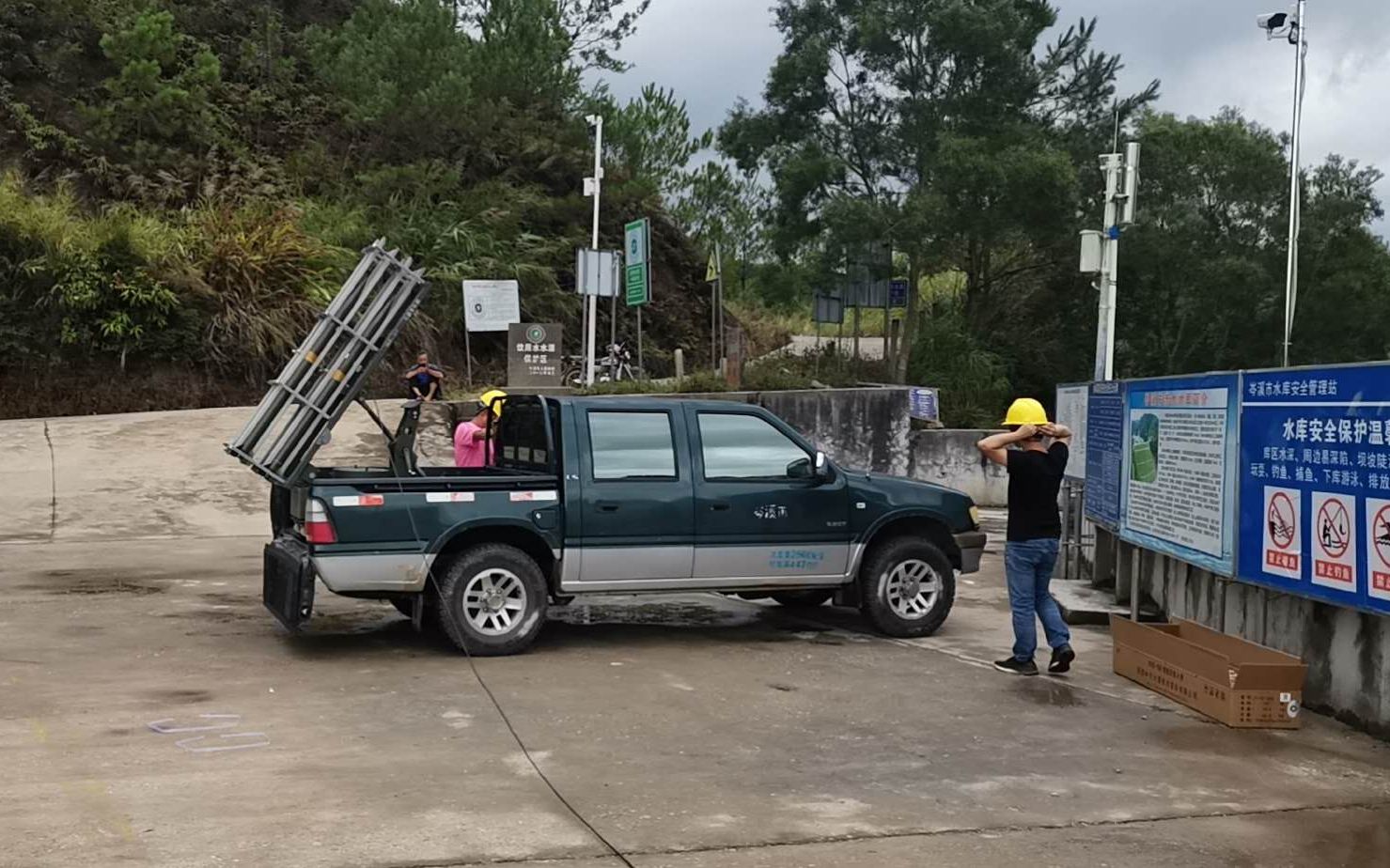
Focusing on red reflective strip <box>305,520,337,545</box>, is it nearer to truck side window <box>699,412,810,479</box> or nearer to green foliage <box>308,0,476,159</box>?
truck side window <box>699,412,810,479</box>

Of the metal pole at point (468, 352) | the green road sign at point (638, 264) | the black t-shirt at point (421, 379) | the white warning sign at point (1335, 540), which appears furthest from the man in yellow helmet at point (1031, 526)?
the metal pole at point (468, 352)

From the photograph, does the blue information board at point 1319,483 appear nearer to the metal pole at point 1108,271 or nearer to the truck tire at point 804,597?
A: the truck tire at point 804,597

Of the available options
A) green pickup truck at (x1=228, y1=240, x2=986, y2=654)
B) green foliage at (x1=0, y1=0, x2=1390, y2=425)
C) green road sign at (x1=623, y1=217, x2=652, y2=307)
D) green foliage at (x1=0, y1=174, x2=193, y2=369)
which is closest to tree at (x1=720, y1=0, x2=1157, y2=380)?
green foliage at (x1=0, y1=0, x2=1390, y2=425)

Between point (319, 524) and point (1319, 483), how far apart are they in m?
5.91

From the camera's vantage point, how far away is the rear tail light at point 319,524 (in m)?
8.33

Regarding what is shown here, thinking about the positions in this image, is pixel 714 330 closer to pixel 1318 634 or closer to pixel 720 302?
pixel 720 302

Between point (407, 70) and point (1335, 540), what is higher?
point (407, 70)

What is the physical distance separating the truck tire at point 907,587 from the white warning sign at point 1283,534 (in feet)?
8.56

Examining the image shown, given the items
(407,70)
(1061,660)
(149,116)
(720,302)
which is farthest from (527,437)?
(149,116)

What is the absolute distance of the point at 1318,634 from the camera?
784 centimetres

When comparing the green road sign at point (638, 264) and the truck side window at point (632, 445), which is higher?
the green road sign at point (638, 264)

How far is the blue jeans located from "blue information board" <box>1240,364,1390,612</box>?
118 cm

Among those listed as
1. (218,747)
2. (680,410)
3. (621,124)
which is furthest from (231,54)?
(218,747)

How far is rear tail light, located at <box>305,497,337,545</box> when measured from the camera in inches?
328
